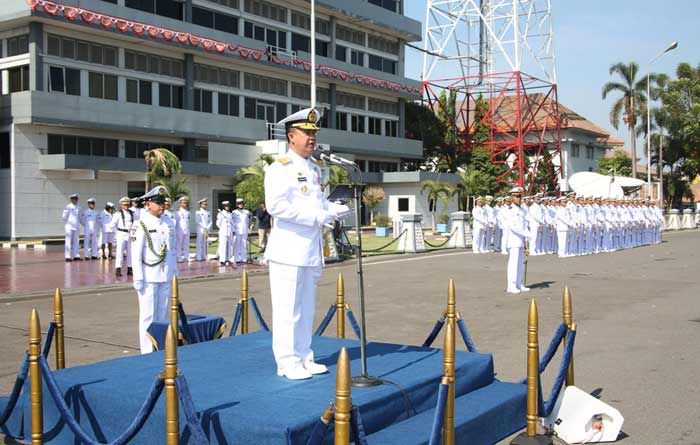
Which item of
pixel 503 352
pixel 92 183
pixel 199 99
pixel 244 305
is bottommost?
pixel 503 352

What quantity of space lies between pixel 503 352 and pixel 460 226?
70.3 feet

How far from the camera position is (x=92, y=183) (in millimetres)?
34844

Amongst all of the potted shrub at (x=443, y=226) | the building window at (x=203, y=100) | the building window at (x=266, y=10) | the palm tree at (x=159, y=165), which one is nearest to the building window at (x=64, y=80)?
the building window at (x=203, y=100)

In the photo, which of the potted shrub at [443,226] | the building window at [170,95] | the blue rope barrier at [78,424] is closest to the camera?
the blue rope barrier at [78,424]

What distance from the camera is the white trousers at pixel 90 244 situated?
977 inches

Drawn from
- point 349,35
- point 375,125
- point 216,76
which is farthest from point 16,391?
point 375,125

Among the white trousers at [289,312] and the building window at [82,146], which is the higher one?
the building window at [82,146]

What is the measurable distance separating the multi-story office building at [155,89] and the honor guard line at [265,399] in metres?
28.4

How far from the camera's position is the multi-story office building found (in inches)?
1288

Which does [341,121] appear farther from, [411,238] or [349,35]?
[411,238]

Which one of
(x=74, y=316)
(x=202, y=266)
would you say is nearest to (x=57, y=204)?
(x=202, y=266)

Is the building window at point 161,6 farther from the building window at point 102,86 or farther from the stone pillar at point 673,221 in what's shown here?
the stone pillar at point 673,221

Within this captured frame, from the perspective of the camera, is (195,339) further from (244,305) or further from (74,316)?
(74,316)

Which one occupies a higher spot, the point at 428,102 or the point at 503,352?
the point at 428,102
